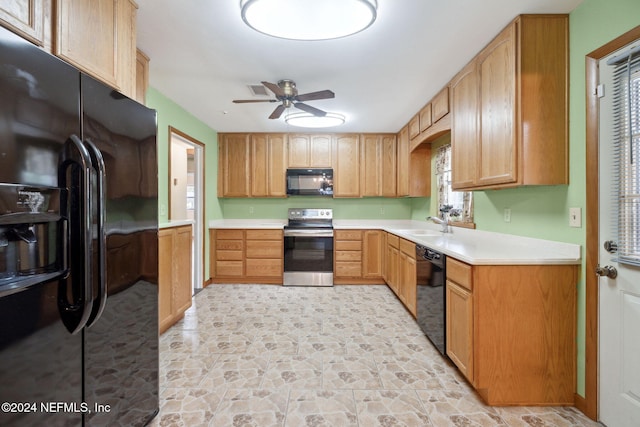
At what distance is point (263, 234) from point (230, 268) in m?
Result: 0.73

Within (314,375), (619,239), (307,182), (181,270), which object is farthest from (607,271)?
(307,182)

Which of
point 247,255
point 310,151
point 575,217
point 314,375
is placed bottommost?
point 314,375

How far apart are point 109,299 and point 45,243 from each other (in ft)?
1.31

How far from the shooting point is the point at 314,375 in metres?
2.08

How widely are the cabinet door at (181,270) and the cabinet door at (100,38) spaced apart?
1616 mm

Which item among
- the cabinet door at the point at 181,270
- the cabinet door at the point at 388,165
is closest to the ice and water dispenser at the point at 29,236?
the cabinet door at the point at 181,270

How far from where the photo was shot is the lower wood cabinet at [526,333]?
5.78ft

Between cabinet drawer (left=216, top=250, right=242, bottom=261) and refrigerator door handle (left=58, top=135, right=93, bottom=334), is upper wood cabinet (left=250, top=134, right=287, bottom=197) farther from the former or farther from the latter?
refrigerator door handle (left=58, top=135, right=93, bottom=334)

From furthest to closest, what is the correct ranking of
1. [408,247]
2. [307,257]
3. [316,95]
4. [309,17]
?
1. [307,257]
2. [408,247]
3. [316,95]
4. [309,17]

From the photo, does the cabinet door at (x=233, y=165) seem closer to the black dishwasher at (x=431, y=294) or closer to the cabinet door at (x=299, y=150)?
the cabinet door at (x=299, y=150)

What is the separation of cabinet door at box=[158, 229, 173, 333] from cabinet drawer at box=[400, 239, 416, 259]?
234 cm

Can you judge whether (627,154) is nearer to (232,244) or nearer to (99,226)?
(99,226)

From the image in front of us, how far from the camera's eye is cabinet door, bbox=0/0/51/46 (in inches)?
39.9

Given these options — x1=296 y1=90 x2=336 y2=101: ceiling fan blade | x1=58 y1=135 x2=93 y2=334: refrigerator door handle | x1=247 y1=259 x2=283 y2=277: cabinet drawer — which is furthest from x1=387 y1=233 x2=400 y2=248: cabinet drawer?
x1=58 y1=135 x2=93 y2=334: refrigerator door handle
